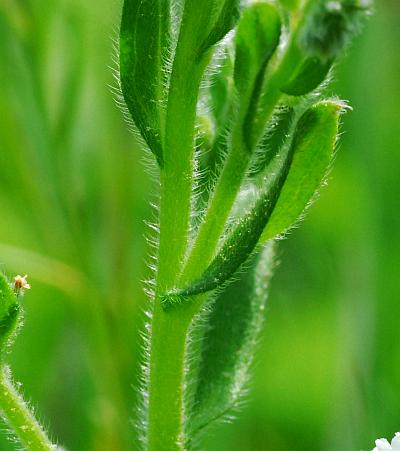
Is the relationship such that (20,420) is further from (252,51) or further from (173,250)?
(252,51)

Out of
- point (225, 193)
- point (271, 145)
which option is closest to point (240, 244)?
point (225, 193)

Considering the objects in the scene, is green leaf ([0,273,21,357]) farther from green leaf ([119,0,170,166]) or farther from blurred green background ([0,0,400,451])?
blurred green background ([0,0,400,451])

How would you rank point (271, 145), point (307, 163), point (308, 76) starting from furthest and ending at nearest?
point (271, 145) < point (307, 163) < point (308, 76)

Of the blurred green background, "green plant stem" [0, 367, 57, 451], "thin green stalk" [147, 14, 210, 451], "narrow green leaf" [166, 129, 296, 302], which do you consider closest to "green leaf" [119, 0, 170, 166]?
"thin green stalk" [147, 14, 210, 451]

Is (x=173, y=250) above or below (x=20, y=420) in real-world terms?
above

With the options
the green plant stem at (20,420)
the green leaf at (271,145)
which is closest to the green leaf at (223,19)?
the green leaf at (271,145)

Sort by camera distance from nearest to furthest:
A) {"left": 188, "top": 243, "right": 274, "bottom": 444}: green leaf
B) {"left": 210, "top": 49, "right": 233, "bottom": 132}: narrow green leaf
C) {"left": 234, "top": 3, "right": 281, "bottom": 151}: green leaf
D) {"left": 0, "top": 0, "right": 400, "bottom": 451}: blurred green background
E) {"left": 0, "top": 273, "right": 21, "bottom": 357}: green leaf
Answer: {"left": 234, "top": 3, "right": 281, "bottom": 151}: green leaf → {"left": 0, "top": 273, "right": 21, "bottom": 357}: green leaf → {"left": 210, "top": 49, "right": 233, "bottom": 132}: narrow green leaf → {"left": 188, "top": 243, "right": 274, "bottom": 444}: green leaf → {"left": 0, "top": 0, "right": 400, "bottom": 451}: blurred green background

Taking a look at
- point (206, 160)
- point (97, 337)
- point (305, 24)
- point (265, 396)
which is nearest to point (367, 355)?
point (265, 396)
